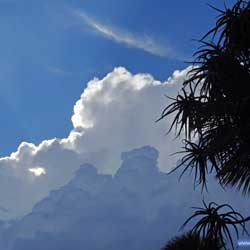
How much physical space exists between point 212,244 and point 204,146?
1730 mm

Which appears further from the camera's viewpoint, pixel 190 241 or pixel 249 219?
pixel 190 241

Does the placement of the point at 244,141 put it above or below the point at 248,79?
below

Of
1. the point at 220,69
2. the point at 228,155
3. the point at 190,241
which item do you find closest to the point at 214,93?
the point at 220,69

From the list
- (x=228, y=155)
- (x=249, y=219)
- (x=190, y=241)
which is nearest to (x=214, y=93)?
(x=228, y=155)

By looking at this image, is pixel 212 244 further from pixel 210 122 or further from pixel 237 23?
pixel 237 23

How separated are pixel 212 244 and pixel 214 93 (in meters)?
2.61

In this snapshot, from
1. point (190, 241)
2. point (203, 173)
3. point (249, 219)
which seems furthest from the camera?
point (190, 241)

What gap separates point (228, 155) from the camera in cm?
1063

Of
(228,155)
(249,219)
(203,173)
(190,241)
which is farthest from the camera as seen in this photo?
(190,241)

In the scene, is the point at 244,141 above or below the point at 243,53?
below

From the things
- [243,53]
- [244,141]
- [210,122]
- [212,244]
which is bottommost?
[212,244]

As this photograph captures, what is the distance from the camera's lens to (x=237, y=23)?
11.0 metres

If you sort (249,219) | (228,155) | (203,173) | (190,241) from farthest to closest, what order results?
(190,241), (203,173), (228,155), (249,219)

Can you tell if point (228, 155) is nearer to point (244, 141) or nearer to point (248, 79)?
point (244, 141)
